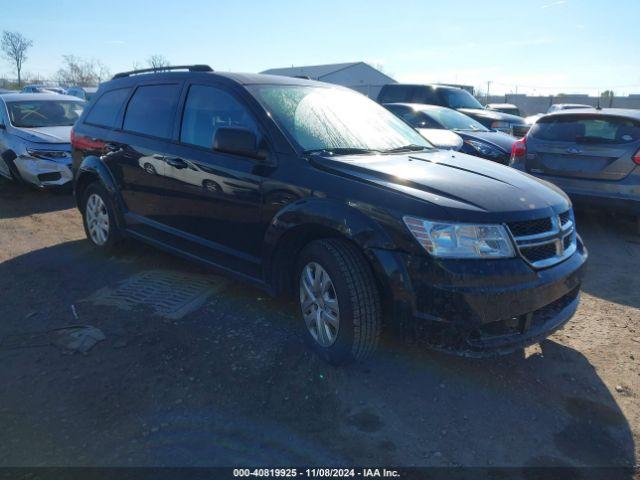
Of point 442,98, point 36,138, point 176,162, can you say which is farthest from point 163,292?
point 442,98

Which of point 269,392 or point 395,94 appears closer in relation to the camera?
point 269,392

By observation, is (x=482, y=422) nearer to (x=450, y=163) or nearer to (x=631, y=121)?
(x=450, y=163)

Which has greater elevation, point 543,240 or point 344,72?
point 344,72

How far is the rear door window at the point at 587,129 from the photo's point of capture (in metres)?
5.75

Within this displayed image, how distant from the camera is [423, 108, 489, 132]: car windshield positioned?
9.31m

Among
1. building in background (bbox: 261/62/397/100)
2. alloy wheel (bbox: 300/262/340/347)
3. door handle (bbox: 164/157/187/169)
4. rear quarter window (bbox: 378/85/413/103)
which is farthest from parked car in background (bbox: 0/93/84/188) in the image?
building in background (bbox: 261/62/397/100)

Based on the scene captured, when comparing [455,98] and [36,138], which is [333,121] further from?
[455,98]

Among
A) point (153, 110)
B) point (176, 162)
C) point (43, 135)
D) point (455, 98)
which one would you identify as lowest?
point (176, 162)

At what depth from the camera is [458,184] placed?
2973mm

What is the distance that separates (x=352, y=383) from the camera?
2969 millimetres

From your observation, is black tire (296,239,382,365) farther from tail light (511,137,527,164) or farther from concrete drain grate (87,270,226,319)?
tail light (511,137,527,164)

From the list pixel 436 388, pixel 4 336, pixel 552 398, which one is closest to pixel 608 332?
pixel 552 398

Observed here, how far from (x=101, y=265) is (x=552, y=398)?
4.15 m

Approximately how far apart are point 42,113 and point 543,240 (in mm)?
8923
